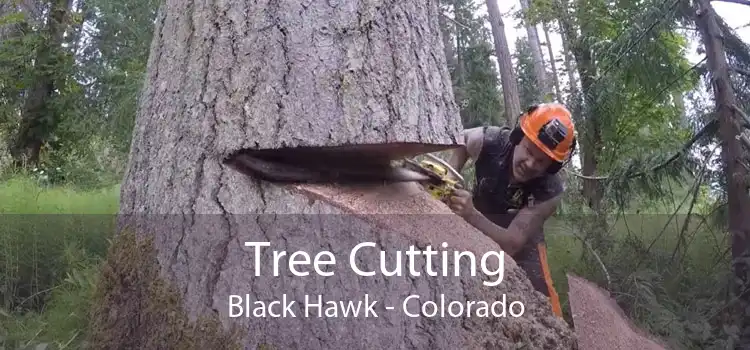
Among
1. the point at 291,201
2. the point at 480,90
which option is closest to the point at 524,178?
the point at 291,201

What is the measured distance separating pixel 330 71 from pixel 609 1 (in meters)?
6.25

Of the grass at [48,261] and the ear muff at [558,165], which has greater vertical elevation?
the ear muff at [558,165]

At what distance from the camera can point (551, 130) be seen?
2.58m

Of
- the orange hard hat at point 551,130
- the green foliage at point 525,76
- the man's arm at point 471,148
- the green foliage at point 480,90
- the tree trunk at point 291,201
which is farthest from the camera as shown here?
the green foliage at point 480,90

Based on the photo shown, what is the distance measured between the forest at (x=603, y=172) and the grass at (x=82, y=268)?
0.01 m

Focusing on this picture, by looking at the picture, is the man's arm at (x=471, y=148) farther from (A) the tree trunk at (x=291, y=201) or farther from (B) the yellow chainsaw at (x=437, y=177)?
(A) the tree trunk at (x=291, y=201)

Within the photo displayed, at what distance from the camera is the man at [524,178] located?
8.48ft

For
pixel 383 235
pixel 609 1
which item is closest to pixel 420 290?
pixel 383 235

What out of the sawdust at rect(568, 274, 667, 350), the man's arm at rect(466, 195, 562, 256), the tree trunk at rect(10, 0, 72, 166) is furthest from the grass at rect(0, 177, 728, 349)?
the tree trunk at rect(10, 0, 72, 166)

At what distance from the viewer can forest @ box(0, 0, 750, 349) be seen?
330cm

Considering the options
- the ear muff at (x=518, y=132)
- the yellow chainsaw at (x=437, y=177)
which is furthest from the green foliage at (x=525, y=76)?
the yellow chainsaw at (x=437, y=177)

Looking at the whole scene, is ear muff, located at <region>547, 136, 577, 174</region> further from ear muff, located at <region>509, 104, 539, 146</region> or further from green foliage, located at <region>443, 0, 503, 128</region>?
green foliage, located at <region>443, 0, 503, 128</region>

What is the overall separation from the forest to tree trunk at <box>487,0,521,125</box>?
171 cm

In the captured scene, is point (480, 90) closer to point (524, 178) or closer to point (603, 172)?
point (603, 172)
